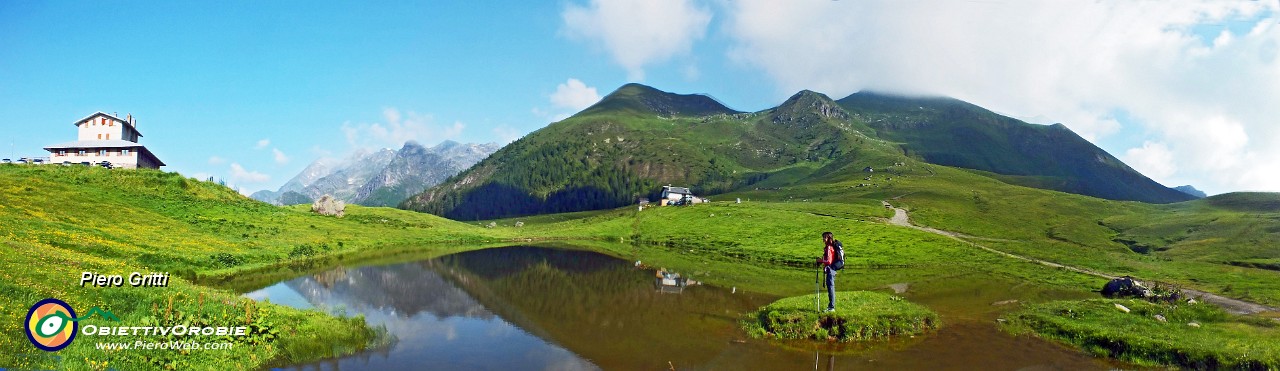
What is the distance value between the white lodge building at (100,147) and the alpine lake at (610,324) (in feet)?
162

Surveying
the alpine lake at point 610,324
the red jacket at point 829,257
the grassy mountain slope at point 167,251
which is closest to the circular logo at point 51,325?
the grassy mountain slope at point 167,251

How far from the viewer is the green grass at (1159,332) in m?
19.9

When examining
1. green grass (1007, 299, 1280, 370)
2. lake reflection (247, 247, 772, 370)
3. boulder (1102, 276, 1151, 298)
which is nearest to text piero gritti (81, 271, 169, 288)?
lake reflection (247, 247, 772, 370)

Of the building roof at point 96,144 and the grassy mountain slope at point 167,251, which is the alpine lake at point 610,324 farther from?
the building roof at point 96,144

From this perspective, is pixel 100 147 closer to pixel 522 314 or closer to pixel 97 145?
pixel 97 145

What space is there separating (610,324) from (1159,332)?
Result: 23927 mm

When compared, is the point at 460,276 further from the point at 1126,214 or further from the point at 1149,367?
the point at 1126,214

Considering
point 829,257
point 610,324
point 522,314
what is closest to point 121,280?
point 522,314

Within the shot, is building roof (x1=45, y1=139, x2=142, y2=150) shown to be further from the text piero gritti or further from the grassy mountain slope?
the text piero gritti

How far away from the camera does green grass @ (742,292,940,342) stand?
23.4 meters

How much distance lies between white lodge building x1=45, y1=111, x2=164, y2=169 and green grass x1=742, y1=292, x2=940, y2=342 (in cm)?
8788

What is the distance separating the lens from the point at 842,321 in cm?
2391

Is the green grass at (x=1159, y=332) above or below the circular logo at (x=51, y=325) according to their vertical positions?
below

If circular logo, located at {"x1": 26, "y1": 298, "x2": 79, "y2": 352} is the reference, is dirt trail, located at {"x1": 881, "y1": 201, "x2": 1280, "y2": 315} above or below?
below
